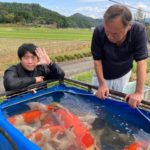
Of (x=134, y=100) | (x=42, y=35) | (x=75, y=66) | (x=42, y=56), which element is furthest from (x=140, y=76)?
(x=42, y=35)

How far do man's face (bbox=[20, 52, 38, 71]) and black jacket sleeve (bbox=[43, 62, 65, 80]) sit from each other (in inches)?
6.6

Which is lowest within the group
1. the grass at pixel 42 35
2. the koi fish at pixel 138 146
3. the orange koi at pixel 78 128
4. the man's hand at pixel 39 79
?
the grass at pixel 42 35

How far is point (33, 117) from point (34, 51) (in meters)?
1.08

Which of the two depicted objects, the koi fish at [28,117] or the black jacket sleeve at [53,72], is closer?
the koi fish at [28,117]

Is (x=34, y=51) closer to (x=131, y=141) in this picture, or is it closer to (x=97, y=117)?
(x=97, y=117)

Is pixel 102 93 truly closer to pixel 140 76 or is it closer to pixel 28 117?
pixel 140 76

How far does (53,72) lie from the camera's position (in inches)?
140

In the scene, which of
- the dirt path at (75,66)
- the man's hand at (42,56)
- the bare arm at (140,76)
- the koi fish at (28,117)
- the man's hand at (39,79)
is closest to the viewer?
the koi fish at (28,117)

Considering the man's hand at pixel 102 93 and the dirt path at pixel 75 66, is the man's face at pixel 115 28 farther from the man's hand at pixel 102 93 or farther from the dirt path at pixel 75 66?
the dirt path at pixel 75 66

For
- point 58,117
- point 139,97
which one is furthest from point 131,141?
point 58,117

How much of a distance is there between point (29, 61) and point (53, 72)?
0.30 metres

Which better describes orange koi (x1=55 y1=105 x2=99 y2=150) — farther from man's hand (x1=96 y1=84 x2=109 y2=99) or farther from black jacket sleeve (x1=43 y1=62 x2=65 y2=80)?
black jacket sleeve (x1=43 y1=62 x2=65 y2=80)

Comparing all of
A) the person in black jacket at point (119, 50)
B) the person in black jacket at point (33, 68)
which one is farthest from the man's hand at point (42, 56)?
the person in black jacket at point (119, 50)

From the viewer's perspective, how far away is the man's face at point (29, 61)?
349 cm
